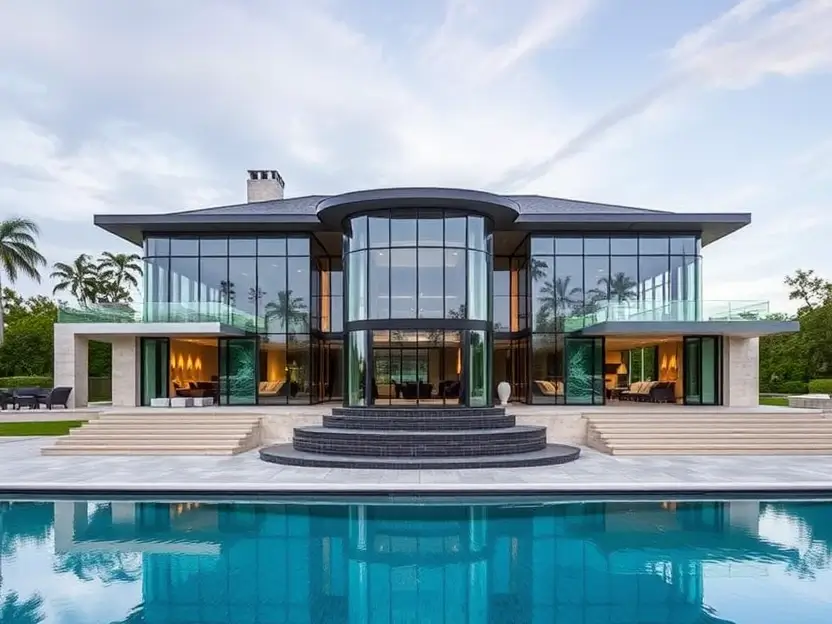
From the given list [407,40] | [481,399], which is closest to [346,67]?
[407,40]

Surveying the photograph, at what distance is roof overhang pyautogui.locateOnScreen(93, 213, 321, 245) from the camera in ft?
69.2

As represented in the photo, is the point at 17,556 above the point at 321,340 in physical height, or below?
below

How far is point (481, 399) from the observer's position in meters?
17.6

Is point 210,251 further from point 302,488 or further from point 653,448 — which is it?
point 653,448

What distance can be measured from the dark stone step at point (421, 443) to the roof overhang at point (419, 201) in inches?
258

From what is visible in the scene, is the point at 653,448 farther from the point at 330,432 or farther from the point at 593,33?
the point at 593,33

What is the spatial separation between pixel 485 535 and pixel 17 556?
20.8ft

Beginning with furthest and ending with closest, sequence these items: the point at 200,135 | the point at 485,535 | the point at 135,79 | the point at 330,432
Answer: the point at 200,135 → the point at 135,79 → the point at 330,432 → the point at 485,535

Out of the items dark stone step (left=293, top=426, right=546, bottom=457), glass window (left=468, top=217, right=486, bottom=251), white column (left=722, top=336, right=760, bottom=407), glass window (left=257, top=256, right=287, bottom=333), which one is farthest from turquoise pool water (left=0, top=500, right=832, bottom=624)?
glass window (left=257, top=256, right=287, bottom=333)

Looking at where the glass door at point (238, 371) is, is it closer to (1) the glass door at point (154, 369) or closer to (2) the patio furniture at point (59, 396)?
(1) the glass door at point (154, 369)

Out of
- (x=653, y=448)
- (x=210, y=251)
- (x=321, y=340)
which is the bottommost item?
Answer: (x=653, y=448)

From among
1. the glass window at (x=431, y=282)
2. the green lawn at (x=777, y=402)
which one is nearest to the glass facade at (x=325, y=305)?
the glass window at (x=431, y=282)

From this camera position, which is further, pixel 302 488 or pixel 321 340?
pixel 321 340

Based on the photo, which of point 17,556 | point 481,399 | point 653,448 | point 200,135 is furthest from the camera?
point 200,135
